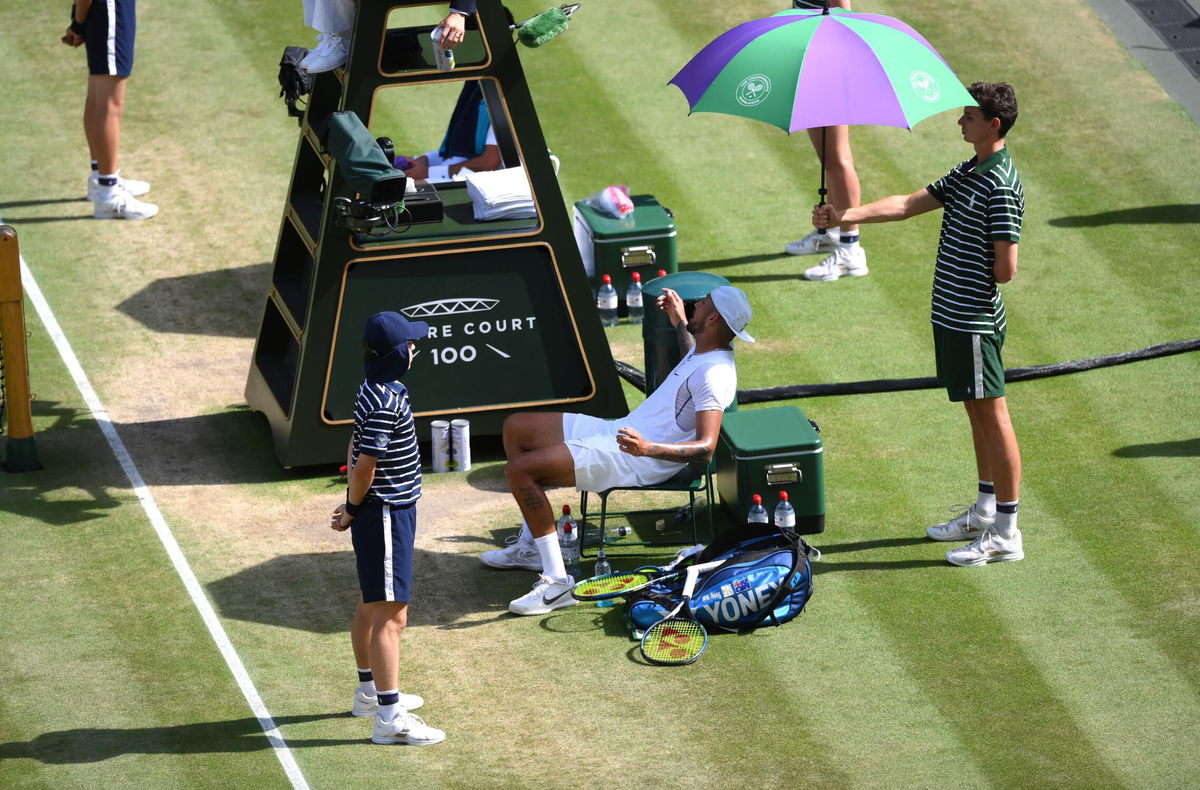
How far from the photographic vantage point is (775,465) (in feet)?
33.4

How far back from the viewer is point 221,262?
1406 centimetres

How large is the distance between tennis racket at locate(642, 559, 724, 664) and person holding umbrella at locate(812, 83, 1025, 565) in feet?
5.01

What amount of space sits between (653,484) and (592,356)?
160cm

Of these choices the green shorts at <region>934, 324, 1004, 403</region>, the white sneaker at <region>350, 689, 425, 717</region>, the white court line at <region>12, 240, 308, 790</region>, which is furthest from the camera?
the green shorts at <region>934, 324, 1004, 403</region>

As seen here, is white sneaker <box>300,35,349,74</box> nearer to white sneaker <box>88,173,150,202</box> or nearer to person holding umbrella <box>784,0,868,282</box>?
person holding umbrella <box>784,0,868,282</box>

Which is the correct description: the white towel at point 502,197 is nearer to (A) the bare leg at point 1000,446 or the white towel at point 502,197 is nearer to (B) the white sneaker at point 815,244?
(A) the bare leg at point 1000,446

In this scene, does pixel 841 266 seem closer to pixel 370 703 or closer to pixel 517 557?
pixel 517 557

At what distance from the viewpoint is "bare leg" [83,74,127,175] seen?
14078 mm

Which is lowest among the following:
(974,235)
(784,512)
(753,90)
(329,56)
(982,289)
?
(784,512)

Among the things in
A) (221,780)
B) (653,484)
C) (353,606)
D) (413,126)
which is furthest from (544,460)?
(413,126)

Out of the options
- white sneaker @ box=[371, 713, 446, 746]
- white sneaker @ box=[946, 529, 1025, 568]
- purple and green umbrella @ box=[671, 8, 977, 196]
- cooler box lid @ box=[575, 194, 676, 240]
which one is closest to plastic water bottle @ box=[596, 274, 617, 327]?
cooler box lid @ box=[575, 194, 676, 240]

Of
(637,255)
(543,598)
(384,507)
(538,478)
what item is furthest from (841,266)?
(384,507)

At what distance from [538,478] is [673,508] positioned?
4.41 ft

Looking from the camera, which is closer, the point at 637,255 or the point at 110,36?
the point at 637,255
